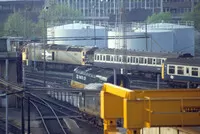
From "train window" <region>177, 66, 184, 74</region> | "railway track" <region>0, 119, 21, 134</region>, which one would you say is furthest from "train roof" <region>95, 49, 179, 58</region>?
"railway track" <region>0, 119, 21, 134</region>

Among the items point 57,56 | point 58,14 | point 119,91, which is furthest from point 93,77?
point 58,14

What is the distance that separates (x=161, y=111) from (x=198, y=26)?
970 inches

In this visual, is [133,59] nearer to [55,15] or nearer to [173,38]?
[173,38]

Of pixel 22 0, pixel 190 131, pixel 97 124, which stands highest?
pixel 22 0

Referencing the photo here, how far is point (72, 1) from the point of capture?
42.9 m

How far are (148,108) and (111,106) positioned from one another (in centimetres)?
36

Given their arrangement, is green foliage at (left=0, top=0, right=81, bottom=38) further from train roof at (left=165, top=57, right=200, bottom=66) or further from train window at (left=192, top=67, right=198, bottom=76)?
train window at (left=192, top=67, right=198, bottom=76)

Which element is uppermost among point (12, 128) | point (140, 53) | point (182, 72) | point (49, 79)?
point (140, 53)

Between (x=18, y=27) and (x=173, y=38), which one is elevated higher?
(x=18, y=27)

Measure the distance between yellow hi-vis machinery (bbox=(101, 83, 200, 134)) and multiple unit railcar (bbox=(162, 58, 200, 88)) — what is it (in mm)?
8647

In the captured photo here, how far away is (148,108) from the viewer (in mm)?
4164

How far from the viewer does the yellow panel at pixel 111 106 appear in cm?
443

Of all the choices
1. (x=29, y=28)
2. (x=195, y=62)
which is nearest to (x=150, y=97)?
(x=195, y=62)

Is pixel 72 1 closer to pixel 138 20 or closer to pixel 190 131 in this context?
pixel 138 20
